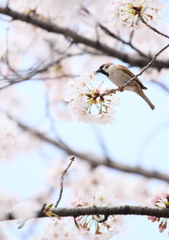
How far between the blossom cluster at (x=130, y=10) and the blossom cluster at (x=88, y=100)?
18.4 inches

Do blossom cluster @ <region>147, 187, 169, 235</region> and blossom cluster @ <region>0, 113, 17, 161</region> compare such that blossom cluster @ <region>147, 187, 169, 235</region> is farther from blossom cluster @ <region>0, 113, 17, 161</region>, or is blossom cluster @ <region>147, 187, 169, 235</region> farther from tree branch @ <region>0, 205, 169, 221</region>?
blossom cluster @ <region>0, 113, 17, 161</region>

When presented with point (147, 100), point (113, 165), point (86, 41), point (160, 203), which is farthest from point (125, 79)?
point (113, 165)

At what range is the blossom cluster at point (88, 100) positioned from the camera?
2191 millimetres

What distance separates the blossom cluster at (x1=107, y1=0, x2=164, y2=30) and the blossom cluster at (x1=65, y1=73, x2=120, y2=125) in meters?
0.47

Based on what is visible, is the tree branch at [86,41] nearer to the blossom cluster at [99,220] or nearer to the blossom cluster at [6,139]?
the blossom cluster at [6,139]

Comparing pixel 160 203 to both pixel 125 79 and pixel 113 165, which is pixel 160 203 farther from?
pixel 113 165

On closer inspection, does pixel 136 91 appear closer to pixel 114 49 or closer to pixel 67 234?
pixel 114 49

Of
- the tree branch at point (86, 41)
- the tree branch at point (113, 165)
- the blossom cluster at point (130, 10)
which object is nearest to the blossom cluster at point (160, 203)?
the blossom cluster at point (130, 10)

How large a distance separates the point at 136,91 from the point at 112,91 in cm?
132

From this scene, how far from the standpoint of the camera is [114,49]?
4.06 metres

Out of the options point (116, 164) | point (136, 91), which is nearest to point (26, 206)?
point (136, 91)

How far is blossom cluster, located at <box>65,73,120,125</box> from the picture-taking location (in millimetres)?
2191

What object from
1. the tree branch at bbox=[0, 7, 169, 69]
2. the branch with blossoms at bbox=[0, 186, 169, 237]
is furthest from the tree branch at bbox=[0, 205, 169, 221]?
the tree branch at bbox=[0, 7, 169, 69]

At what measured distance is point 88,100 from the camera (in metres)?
2.21
